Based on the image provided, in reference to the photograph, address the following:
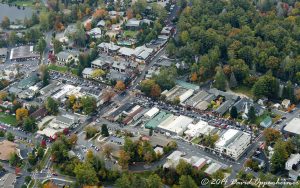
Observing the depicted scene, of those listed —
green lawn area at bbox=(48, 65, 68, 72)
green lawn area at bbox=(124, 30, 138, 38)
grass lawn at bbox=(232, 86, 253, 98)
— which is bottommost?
green lawn area at bbox=(48, 65, 68, 72)

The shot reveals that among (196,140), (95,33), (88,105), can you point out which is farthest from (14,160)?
(95,33)

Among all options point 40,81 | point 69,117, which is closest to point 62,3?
point 40,81

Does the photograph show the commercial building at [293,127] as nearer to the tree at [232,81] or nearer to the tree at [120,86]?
the tree at [232,81]

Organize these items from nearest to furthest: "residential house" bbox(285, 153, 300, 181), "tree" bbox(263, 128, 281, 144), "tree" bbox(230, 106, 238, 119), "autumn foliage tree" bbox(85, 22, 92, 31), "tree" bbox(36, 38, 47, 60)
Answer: "residential house" bbox(285, 153, 300, 181) → "tree" bbox(263, 128, 281, 144) → "tree" bbox(230, 106, 238, 119) → "tree" bbox(36, 38, 47, 60) → "autumn foliage tree" bbox(85, 22, 92, 31)

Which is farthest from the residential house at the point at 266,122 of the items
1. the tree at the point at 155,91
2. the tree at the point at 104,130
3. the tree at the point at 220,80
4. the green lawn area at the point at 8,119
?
the green lawn area at the point at 8,119

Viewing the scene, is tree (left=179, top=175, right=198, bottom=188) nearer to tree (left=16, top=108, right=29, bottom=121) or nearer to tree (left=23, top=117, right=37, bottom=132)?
tree (left=23, top=117, right=37, bottom=132)

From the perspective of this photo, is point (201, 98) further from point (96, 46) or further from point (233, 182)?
point (96, 46)

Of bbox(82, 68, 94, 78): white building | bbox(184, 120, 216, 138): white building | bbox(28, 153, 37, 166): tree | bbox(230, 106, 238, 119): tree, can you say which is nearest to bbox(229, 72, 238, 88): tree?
bbox(230, 106, 238, 119): tree
